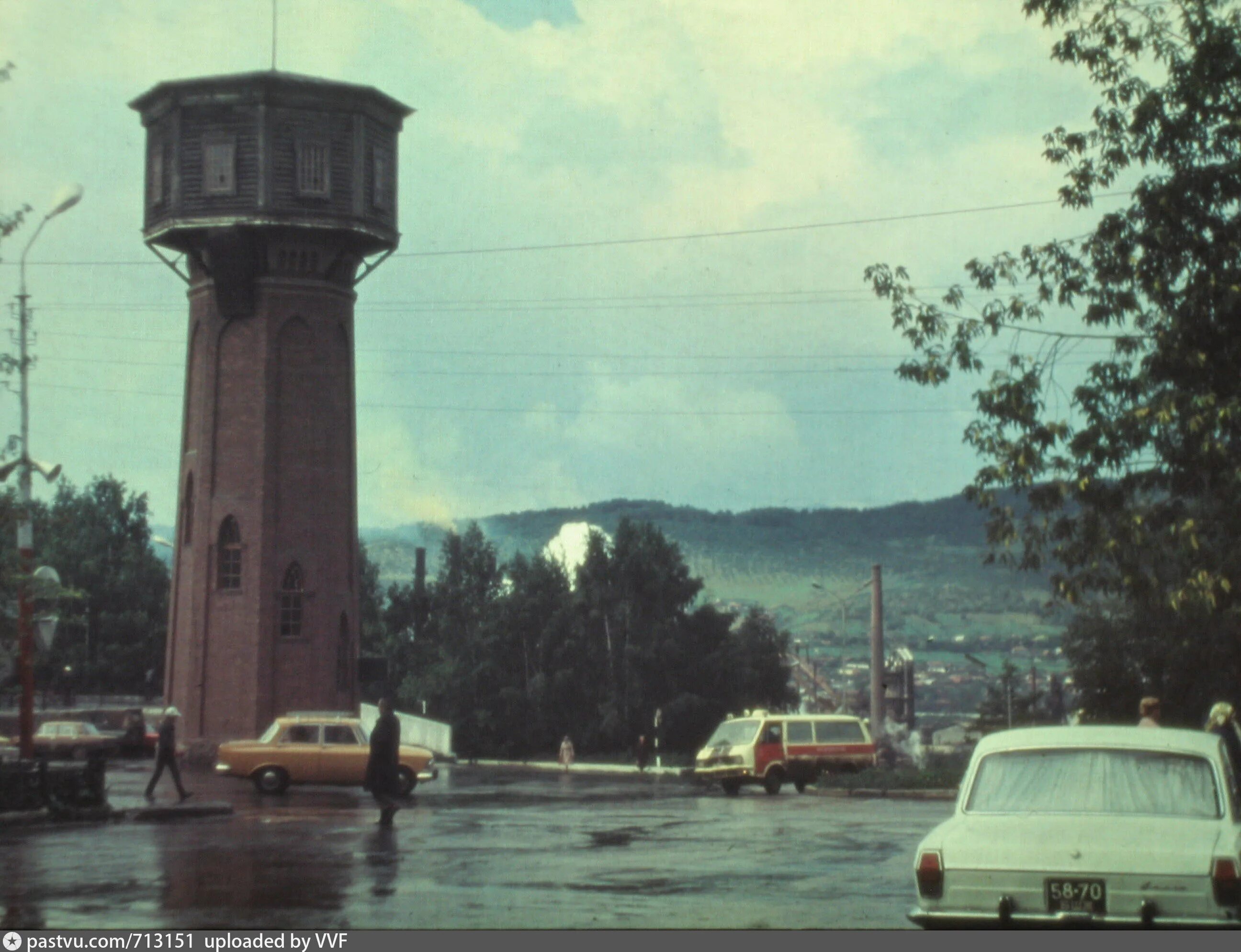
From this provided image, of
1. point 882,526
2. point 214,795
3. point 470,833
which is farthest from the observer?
point 882,526

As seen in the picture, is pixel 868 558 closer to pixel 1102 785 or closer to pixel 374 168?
pixel 374 168

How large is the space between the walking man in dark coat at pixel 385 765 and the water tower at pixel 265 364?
28483 millimetres

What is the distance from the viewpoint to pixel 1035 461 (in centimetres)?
1769

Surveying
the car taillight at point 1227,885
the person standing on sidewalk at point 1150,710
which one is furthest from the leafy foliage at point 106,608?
the car taillight at point 1227,885

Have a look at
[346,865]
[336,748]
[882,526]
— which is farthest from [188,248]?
[882,526]

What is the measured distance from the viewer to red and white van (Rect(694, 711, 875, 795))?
3903 cm

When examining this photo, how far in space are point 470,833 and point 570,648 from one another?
73803 millimetres

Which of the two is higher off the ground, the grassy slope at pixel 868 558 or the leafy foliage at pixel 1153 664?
the grassy slope at pixel 868 558

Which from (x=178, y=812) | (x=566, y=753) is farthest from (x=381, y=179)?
(x=178, y=812)

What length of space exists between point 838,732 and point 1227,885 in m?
31.1

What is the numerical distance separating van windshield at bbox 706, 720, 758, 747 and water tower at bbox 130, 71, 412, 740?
16661mm

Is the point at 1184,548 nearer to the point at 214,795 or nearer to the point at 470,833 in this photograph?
the point at 470,833

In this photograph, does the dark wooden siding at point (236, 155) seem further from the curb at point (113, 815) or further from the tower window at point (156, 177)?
the curb at point (113, 815)

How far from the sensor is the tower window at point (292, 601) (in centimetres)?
5284
